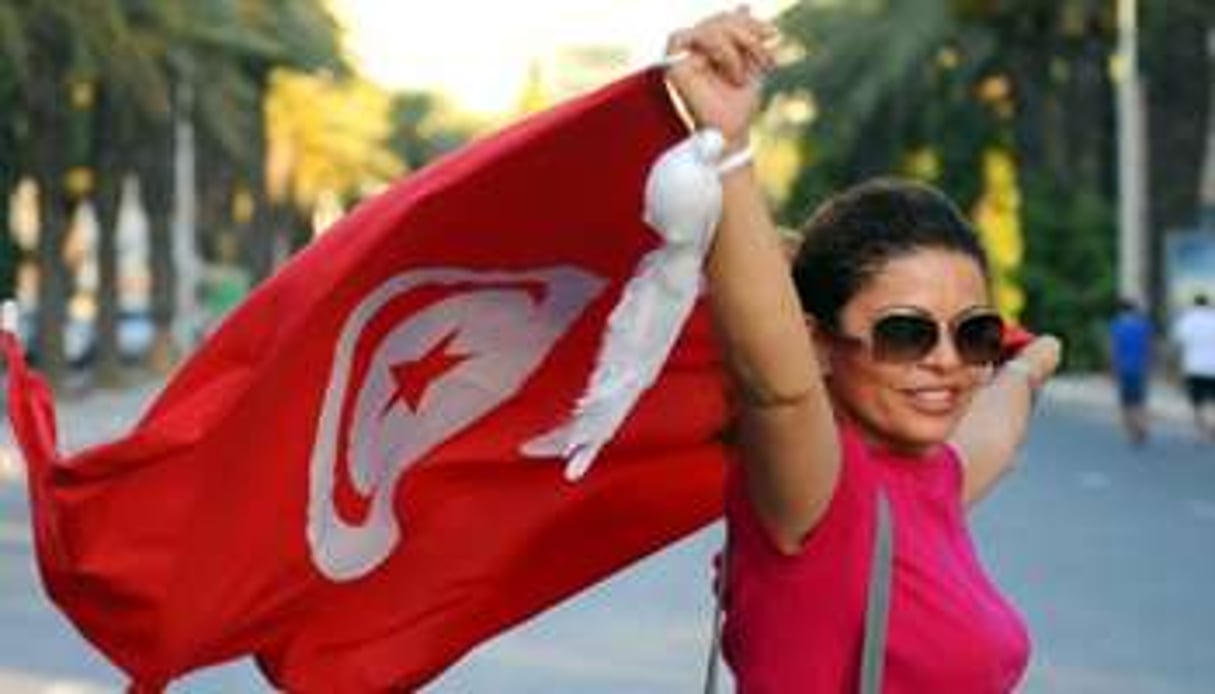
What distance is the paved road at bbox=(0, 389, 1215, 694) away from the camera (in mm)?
11969

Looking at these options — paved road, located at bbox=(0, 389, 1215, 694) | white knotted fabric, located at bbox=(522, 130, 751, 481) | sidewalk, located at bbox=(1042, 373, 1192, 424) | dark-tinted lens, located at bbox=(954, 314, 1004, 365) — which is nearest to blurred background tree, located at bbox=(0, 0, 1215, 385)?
sidewalk, located at bbox=(1042, 373, 1192, 424)

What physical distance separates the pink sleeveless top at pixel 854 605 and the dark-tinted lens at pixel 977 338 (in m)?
0.15

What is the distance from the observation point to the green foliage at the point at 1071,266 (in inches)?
2183

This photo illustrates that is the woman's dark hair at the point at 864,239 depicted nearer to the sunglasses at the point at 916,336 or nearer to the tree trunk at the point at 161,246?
the sunglasses at the point at 916,336

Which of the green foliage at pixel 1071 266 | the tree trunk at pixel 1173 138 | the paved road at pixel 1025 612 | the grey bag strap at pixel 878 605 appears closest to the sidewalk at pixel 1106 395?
the green foliage at pixel 1071 266

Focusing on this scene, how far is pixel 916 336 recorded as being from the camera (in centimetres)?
339

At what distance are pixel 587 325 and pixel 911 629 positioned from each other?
63 cm

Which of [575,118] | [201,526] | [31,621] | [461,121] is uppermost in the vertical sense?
[575,118]

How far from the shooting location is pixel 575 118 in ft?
11.2

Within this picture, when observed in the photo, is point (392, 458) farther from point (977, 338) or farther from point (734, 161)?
point (734, 161)

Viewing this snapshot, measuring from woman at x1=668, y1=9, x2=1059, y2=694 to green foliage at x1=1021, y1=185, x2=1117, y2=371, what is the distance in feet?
170

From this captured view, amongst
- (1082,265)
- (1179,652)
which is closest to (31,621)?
(1179,652)

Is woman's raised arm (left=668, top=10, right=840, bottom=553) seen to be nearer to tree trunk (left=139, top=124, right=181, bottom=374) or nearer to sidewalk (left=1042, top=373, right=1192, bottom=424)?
sidewalk (left=1042, top=373, right=1192, bottom=424)

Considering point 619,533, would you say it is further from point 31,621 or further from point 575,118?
point 31,621
